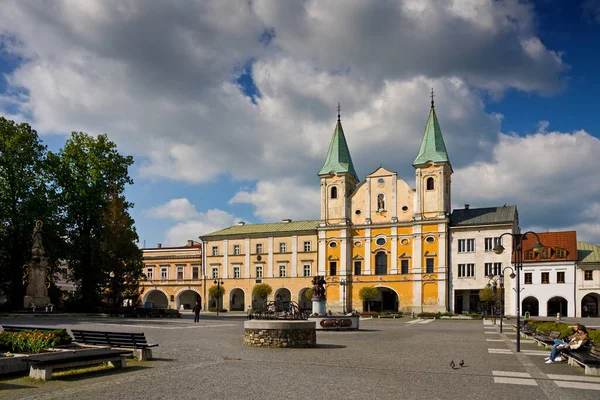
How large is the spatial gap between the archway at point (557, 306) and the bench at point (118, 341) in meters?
51.7

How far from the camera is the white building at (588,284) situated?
180ft

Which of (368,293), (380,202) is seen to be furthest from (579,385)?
(380,202)

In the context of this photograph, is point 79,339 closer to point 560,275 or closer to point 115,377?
point 115,377

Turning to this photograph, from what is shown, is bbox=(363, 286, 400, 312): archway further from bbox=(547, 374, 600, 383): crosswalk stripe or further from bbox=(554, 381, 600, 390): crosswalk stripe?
bbox=(554, 381, 600, 390): crosswalk stripe

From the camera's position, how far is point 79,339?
14.9 meters

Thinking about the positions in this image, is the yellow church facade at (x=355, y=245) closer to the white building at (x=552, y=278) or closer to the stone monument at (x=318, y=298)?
the white building at (x=552, y=278)

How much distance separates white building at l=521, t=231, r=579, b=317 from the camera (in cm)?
5619

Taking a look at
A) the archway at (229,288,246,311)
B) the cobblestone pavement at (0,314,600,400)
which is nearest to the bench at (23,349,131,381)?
the cobblestone pavement at (0,314,600,400)

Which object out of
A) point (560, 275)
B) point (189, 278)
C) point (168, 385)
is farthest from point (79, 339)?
point (189, 278)

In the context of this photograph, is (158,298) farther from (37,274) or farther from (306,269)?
(37,274)

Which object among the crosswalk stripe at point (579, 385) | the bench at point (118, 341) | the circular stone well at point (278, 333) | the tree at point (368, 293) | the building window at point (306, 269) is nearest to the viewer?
the crosswalk stripe at point (579, 385)

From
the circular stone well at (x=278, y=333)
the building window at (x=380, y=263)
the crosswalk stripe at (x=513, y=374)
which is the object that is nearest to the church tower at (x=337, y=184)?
the building window at (x=380, y=263)

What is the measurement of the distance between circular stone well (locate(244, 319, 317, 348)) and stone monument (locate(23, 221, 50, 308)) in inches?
1032

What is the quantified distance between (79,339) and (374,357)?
837 centimetres
